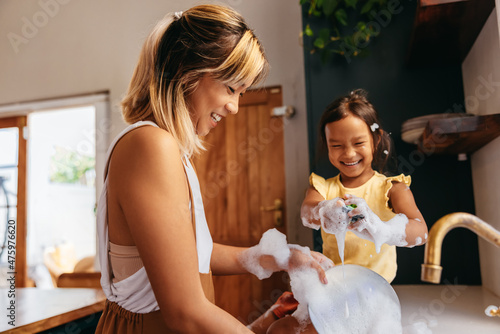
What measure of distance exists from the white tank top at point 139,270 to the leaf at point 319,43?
2.63 feet

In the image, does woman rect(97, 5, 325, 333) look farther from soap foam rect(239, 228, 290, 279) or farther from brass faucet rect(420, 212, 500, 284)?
brass faucet rect(420, 212, 500, 284)

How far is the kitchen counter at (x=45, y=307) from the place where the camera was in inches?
42.4

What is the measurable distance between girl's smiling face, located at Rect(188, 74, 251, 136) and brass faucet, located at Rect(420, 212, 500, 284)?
371 millimetres

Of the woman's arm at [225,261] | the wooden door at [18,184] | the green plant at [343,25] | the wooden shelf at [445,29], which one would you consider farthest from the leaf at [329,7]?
the wooden door at [18,184]

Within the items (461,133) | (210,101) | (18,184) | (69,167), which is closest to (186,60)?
(210,101)

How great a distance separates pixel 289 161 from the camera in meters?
2.34

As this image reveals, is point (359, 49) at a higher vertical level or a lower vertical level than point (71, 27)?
lower

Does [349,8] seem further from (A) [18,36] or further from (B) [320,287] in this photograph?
(A) [18,36]

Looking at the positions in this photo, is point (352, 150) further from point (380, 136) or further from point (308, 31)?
point (308, 31)

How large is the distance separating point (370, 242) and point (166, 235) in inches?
12.9

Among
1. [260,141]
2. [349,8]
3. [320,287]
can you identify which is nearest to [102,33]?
[260,141]

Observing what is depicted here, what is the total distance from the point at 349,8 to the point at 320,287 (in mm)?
1026

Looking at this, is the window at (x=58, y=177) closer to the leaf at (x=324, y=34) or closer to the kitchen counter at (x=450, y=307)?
the leaf at (x=324, y=34)

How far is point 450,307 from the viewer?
744mm
